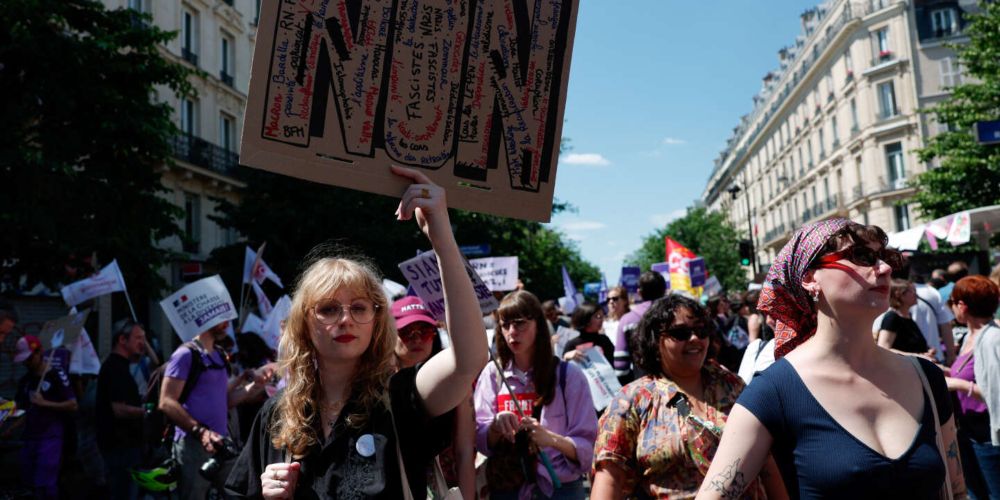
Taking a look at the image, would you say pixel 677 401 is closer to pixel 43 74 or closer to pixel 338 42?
pixel 338 42

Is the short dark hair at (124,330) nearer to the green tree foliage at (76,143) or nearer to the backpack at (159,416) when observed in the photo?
the backpack at (159,416)

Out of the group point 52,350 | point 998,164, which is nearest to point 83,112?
point 52,350

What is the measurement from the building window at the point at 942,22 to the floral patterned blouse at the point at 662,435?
49857 mm

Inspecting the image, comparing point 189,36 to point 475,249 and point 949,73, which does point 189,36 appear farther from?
point 949,73

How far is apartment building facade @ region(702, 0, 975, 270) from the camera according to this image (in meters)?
45.3

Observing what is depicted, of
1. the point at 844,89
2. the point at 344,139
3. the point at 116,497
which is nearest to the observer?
the point at 344,139

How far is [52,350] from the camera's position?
26.4 feet

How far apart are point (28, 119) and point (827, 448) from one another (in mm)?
14845

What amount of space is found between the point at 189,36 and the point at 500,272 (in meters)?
22.1

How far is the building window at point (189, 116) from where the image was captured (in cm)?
2880

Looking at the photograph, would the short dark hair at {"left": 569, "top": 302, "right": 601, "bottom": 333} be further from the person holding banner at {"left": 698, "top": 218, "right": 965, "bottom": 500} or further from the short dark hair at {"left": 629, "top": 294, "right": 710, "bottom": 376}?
the person holding banner at {"left": 698, "top": 218, "right": 965, "bottom": 500}

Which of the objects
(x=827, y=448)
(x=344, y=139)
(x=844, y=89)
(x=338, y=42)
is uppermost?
(x=844, y=89)

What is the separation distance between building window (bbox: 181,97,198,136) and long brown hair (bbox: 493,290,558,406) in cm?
2701

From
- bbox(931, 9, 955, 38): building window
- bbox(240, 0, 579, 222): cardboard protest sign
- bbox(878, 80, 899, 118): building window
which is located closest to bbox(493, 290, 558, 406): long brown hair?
bbox(240, 0, 579, 222): cardboard protest sign
